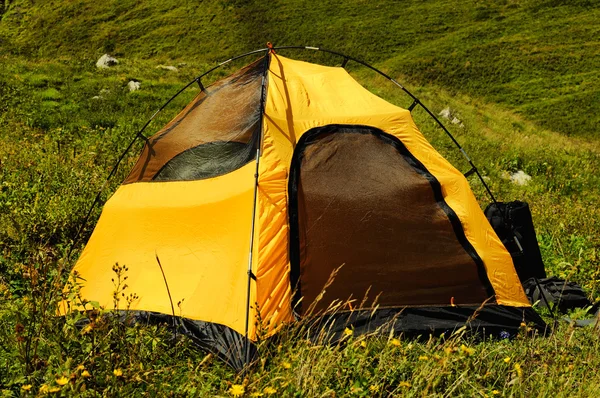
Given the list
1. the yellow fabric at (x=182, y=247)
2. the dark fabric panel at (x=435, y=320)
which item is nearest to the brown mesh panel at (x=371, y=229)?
the dark fabric panel at (x=435, y=320)

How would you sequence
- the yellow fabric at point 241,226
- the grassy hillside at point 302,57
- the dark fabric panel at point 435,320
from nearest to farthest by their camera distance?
1. the grassy hillside at point 302,57
2. the yellow fabric at point 241,226
3. the dark fabric panel at point 435,320

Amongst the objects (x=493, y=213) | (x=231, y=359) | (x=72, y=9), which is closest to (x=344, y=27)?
(x=72, y=9)

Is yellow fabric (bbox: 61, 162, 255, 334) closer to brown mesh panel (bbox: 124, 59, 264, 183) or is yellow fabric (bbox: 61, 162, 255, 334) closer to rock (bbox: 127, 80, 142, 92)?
brown mesh panel (bbox: 124, 59, 264, 183)

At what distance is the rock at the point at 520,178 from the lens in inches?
523

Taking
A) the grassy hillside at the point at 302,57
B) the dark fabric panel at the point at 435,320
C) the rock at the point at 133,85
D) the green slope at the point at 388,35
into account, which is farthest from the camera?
the green slope at the point at 388,35

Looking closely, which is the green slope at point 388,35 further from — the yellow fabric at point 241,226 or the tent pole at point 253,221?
the tent pole at point 253,221

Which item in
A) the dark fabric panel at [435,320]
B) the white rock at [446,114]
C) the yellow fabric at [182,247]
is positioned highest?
the yellow fabric at [182,247]

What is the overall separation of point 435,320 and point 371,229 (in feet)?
3.73

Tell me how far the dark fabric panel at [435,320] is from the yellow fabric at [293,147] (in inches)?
8.1

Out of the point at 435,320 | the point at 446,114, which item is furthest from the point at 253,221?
the point at 446,114

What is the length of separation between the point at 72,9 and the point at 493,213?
47.6m

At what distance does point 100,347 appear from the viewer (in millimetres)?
3354

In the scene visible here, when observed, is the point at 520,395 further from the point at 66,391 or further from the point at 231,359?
the point at 66,391

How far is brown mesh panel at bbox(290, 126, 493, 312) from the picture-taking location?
544 centimetres
